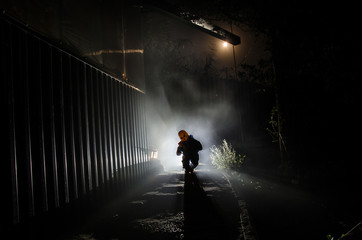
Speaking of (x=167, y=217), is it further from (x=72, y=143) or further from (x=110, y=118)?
(x=110, y=118)

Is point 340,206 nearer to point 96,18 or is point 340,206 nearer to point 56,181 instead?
point 56,181

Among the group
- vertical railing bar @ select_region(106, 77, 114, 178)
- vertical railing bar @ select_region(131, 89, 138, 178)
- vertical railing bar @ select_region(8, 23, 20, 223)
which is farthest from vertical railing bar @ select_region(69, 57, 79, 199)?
vertical railing bar @ select_region(131, 89, 138, 178)

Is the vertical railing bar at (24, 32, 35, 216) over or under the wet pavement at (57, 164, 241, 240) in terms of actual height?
over

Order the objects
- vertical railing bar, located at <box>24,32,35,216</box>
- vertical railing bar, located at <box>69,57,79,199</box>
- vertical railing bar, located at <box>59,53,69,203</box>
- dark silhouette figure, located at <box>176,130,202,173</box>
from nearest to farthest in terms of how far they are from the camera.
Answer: vertical railing bar, located at <box>24,32,35,216</box>
vertical railing bar, located at <box>59,53,69,203</box>
vertical railing bar, located at <box>69,57,79,199</box>
dark silhouette figure, located at <box>176,130,202,173</box>

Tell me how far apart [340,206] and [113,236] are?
14.9 feet

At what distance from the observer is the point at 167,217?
4.32 m

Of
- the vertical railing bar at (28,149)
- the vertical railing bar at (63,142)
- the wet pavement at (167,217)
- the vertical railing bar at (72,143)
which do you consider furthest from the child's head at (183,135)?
the vertical railing bar at (28,149)

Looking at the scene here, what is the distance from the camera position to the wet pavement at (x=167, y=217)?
11.8ft

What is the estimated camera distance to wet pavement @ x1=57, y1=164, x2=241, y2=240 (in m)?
3.60

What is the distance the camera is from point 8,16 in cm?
316

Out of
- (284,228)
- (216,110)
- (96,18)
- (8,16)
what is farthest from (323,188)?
(216,110)

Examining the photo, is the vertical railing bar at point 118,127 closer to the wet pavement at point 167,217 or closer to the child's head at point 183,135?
the wet pavement at point 167,217

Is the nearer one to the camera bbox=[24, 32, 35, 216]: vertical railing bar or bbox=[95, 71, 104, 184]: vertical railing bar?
bbox=[24, 32, 35, 216]: vertical railing bar

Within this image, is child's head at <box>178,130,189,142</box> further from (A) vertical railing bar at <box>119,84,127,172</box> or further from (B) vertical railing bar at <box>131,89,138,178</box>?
(B) vertical railing bar at <box>131,89,138,178</box>
